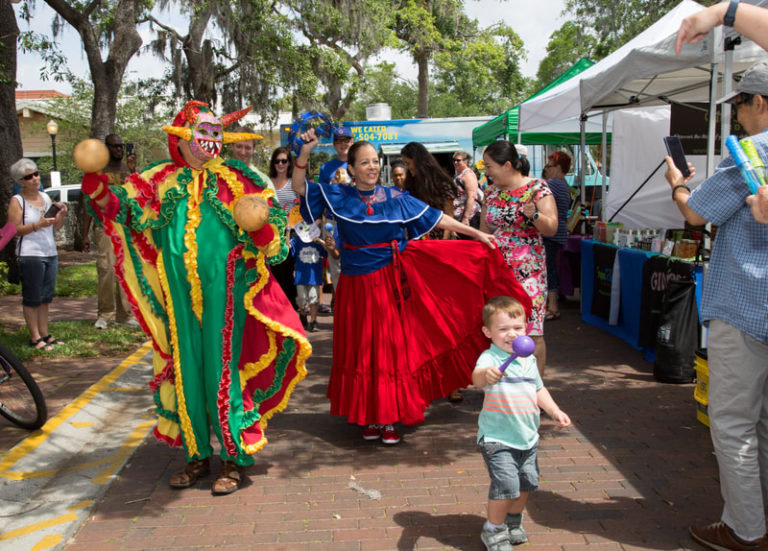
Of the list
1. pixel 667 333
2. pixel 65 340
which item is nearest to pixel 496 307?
pixel 667 333

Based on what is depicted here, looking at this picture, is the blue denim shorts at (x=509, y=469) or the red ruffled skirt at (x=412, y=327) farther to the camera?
the red ruffled skirt at (x=412, y=327)

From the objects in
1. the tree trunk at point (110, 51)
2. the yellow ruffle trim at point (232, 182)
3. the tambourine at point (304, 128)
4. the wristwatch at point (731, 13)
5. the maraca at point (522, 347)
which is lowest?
the maraca at point (522, 347)

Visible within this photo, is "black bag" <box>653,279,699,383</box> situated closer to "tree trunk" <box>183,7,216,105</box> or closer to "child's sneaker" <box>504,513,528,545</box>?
"child's sneaker" <box>504,513,528,545</box>

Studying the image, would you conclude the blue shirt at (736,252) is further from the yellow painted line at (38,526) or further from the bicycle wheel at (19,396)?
the bicycle wheel at (19,396)

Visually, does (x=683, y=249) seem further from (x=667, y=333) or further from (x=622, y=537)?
(x=622, y=537)

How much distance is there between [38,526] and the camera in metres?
3.53

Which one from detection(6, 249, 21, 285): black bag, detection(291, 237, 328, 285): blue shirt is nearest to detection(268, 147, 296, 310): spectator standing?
detection(291, 237, 328, 285): blue shirt

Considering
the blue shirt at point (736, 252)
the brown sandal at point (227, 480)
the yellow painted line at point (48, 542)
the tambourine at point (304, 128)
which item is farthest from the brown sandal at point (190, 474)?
the blue shirt at point (736, 252)

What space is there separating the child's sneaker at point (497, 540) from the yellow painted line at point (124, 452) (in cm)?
243

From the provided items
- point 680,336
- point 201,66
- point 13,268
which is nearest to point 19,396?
point 680,336

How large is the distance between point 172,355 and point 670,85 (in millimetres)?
7694

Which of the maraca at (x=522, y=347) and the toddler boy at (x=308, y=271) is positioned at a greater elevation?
the maraca at (x=522, y=347)

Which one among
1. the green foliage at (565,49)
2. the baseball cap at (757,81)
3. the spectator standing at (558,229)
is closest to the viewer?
the baseball cap at (757,81)

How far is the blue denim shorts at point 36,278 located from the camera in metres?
6.82
